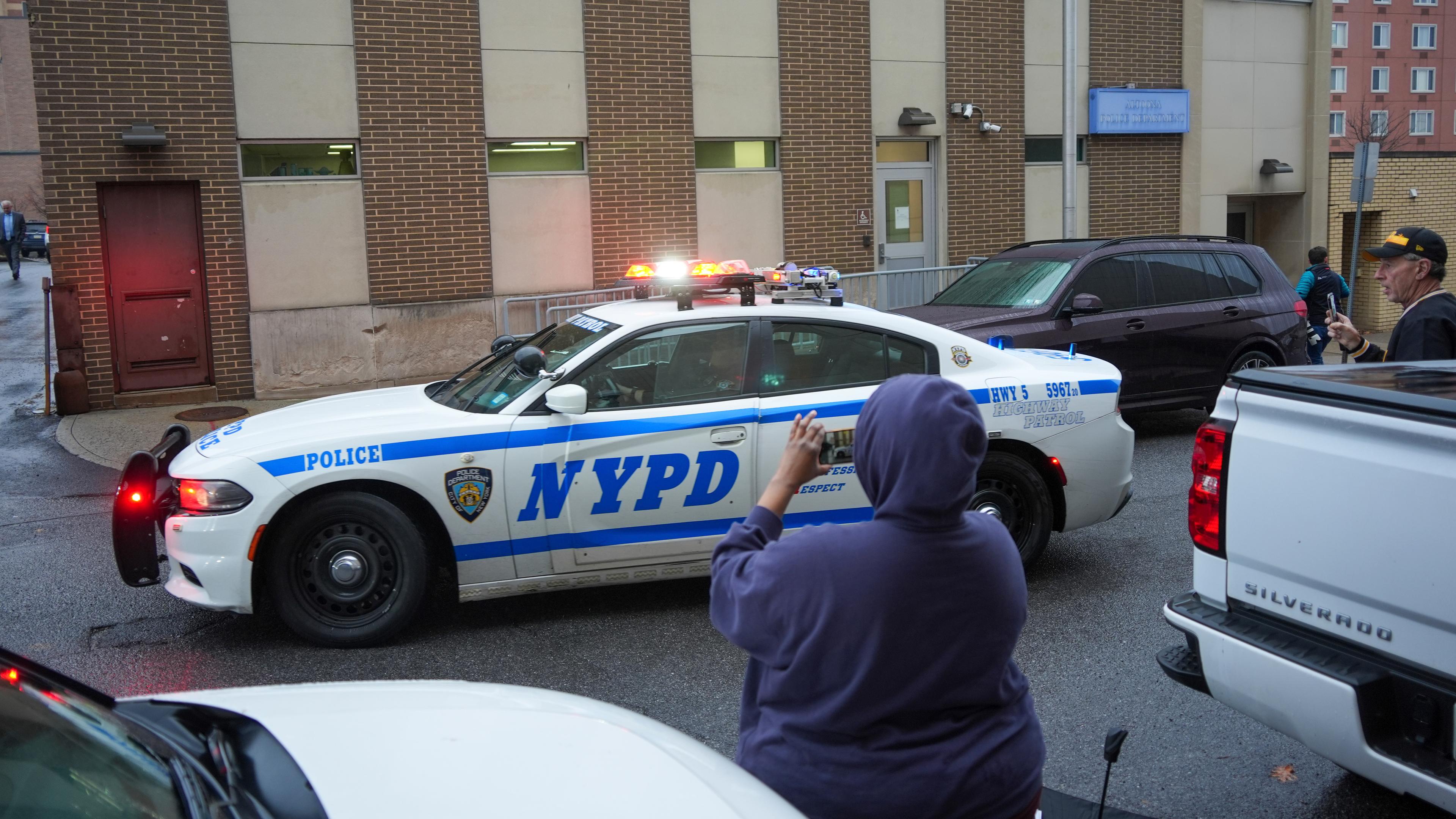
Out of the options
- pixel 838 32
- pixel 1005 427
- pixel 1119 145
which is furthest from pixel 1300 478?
pixel 1119 145

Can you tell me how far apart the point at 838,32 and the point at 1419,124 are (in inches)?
2440

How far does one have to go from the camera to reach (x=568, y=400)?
562 centimetres

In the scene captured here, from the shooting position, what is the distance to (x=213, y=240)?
13.4 m

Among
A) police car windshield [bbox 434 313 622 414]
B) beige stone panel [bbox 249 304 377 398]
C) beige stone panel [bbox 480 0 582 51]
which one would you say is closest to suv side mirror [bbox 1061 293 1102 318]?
police car windshield [bbox 434 313 622 414]

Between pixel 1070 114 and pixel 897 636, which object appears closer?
pixel 897 636

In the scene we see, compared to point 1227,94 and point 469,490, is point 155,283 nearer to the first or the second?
point 469,490

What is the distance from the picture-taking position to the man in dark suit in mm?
28516

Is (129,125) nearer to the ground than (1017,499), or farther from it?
farther from it

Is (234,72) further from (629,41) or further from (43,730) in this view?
(43,730)

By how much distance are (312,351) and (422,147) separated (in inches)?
108

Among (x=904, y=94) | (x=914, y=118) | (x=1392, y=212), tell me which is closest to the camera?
(x=914, y=118)

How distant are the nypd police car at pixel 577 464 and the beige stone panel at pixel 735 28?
993 centimetres

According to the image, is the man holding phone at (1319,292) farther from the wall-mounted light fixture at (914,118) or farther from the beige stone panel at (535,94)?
the beige stone panel at (535,94)

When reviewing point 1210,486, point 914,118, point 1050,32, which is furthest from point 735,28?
point 1210,486
